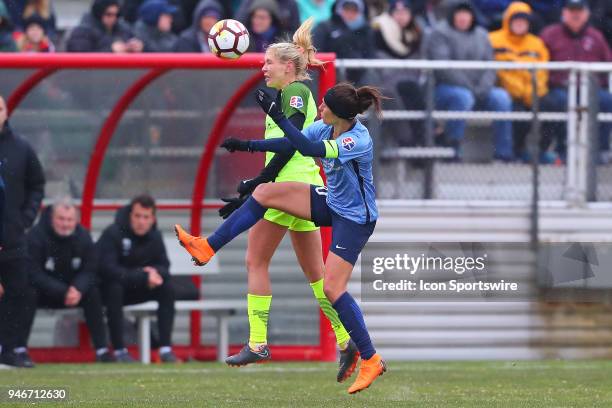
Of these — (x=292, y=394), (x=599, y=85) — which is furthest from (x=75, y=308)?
(x=599, y=85)

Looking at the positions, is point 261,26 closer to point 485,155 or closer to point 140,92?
point 140,92

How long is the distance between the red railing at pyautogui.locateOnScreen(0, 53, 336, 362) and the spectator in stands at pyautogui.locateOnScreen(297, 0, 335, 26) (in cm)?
242

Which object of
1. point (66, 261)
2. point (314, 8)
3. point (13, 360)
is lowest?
point (13, 360)

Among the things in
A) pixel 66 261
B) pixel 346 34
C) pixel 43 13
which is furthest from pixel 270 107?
pixel 43 13

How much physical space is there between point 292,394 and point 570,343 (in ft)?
15.3

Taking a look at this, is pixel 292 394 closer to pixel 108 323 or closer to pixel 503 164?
pixel 108 323

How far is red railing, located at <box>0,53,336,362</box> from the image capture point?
1166 centimetres

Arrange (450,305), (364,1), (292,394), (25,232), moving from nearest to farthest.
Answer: (292,394), (25,232), (450,305), (364,1)

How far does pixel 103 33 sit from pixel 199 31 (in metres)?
0.93

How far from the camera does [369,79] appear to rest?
12742 mm

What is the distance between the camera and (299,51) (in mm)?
8977

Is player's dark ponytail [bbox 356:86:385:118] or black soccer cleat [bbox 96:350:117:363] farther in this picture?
black soccer cleat [bbox 96:350:117:363]

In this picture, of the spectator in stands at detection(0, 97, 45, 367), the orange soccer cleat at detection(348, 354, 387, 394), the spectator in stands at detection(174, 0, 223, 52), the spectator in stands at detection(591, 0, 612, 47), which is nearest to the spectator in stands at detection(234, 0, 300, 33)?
the spectator in stands at detection(174, 0, 223, 52)

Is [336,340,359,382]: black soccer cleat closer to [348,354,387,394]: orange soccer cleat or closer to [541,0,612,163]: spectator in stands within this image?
[348,354,387,394]: orange soccer cleat
